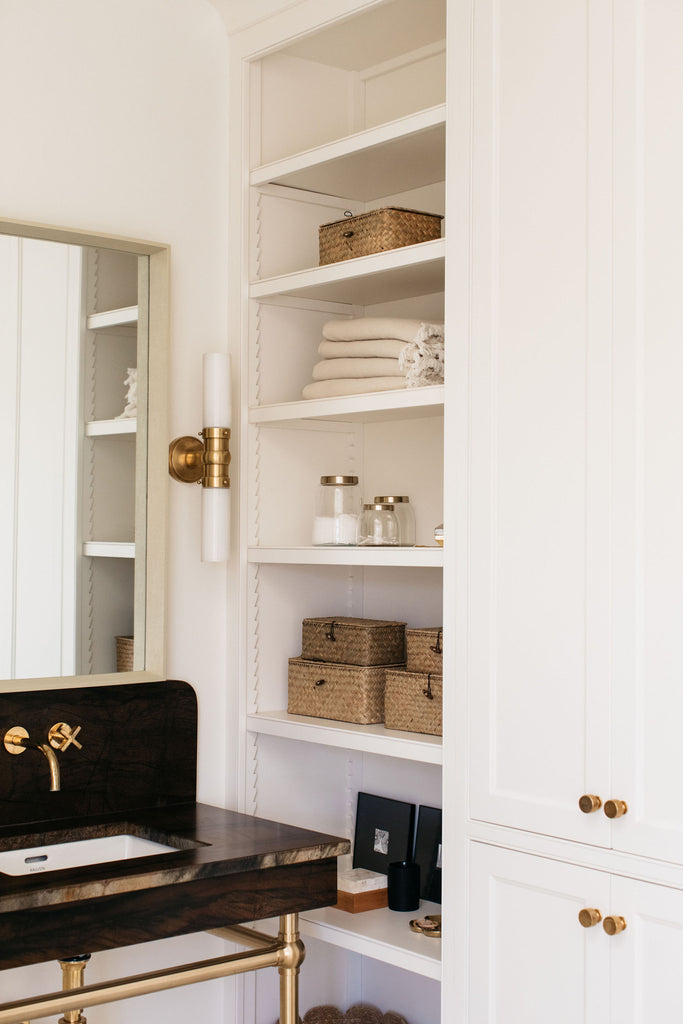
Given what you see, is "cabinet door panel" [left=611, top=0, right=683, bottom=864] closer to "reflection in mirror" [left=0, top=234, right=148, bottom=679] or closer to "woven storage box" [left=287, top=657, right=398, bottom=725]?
"woven storage box" [left=287, top=657, right=398, bottom=725]

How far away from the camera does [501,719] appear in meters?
1.92

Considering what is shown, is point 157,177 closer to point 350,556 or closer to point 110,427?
point 110,427

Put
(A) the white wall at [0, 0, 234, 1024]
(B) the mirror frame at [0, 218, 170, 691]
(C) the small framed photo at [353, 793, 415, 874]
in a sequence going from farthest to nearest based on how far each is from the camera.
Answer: (C) the small framed photo at [353, 793, 415, 874], (B) the mirror frame at [0, 218, 170, 691], (A) the white wall at [0, 0, 234, 1024]

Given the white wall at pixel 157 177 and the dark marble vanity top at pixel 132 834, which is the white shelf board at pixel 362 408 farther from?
the dark marble vanity top at pixel 132 834

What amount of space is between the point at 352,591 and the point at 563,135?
49.6 inches

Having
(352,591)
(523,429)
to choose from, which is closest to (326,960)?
(352,591)

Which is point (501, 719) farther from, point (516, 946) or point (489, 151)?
point (489, 151)

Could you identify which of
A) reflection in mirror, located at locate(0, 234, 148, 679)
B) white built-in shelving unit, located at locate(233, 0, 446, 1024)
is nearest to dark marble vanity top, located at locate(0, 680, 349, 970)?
reflection in mirror, located at locate(0, 234, 148, 679)

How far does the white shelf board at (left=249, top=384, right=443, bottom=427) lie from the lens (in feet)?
7.02

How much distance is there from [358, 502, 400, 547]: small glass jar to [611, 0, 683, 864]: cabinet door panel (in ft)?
2.34

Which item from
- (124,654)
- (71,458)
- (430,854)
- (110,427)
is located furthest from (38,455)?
(430,854)

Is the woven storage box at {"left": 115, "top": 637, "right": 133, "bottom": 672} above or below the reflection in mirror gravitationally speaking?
below

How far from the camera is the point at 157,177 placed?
2.50 metres

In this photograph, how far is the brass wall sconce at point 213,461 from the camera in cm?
245
